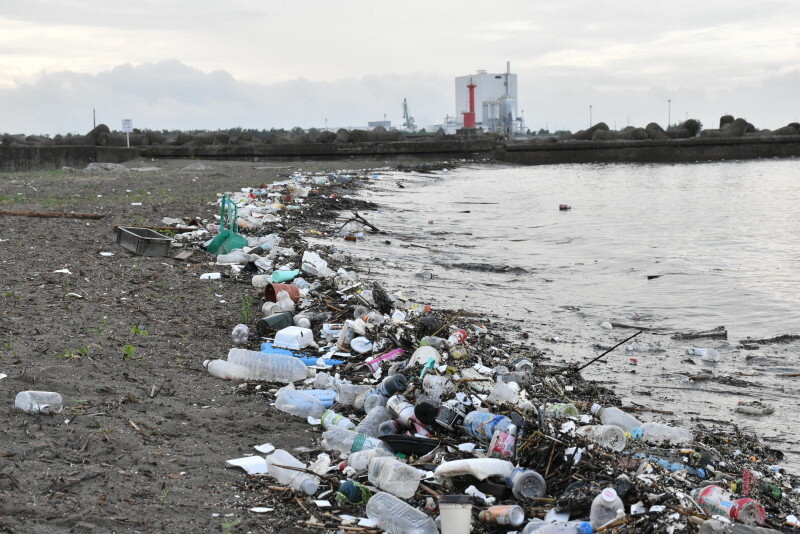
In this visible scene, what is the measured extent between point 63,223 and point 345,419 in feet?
18.7

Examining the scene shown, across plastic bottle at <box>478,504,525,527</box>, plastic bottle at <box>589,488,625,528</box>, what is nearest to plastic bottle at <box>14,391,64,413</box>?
plastic bottle at <box>478,504,525,527</box>

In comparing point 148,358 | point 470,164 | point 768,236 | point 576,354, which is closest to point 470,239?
point 768,236

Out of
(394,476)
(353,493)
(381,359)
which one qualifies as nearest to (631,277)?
(381,359)

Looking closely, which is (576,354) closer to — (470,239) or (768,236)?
(470,239)

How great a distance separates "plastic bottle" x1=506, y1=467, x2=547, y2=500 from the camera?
277 cm

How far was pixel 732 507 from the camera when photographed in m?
2.59

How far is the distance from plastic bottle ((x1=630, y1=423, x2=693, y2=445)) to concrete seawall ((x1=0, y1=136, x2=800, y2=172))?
1098 inches

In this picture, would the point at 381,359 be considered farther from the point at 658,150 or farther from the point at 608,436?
the point at 658,150

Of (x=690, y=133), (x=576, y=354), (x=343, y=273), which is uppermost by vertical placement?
(x=690, y=133)

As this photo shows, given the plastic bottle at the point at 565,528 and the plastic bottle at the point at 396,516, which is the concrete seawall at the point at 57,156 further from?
the plastic bottle at the point at 565,528

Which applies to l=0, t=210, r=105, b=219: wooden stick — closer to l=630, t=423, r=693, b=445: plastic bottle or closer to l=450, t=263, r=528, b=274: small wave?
l=450, t=263, r=528, b=274: small wave

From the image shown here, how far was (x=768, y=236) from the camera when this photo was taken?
12.6 metres

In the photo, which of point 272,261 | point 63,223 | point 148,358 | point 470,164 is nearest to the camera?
point 148,358

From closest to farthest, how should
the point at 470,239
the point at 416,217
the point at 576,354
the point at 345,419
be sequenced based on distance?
1. the point at 345,419
2. the point at 576,354
3. the point at 470,239
4. the point at 416,217
